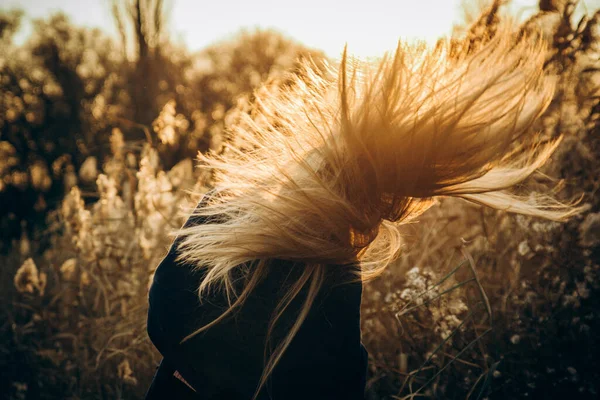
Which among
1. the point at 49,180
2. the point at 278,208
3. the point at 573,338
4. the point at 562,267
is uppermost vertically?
the point at 278,208

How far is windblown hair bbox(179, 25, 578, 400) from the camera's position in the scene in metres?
1.14

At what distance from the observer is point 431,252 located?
2633 millimetres

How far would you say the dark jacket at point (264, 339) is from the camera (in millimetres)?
→ 1271

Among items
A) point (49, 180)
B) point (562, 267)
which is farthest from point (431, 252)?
point (49, 180)

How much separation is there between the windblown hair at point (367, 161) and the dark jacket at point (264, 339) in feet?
0.16

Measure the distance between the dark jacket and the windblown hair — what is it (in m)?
0.05

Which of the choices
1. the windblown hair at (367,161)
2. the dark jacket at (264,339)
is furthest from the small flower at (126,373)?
the windblown hair at (367,161)

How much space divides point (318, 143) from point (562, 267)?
5.00 feet

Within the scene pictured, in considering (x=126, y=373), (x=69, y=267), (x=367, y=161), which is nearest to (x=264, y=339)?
(x=367, y=161)

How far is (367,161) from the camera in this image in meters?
1.17

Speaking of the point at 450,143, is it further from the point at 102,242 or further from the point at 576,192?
the point at 102,242

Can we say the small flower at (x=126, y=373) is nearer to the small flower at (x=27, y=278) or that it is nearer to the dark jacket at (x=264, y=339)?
the small flower at (x=27, y=278)

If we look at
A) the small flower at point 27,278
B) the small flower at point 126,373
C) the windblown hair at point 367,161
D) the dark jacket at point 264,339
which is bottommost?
the small flower at point 126,373

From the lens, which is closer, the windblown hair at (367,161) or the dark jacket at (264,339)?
the windblown hair at (367,161)
